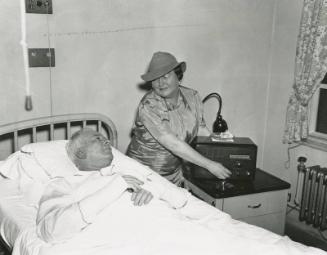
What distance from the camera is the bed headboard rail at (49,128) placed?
2.61m

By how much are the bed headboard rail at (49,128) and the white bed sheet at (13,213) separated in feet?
1.27

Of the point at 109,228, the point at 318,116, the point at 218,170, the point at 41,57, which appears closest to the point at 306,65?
the point at 318,116

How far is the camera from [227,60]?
3404 mm

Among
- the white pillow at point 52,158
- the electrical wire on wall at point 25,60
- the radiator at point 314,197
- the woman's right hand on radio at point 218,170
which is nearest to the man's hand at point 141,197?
the white pillow at point 52,158

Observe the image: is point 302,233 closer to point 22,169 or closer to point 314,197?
point 314,197

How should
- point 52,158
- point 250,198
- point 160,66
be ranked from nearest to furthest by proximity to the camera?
point 52,158, point 160,66, point 250,198

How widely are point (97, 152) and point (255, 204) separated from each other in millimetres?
1270

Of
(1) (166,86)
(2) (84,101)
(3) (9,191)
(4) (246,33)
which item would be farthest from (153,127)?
(4) (246,33)

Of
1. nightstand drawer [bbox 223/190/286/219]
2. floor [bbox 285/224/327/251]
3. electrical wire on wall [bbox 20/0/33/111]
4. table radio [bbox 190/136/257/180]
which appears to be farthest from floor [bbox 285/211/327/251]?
electrical wire on wall [bbox 20/0/33/111]

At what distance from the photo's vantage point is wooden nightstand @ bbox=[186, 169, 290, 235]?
2.76 m

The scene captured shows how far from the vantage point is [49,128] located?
2.81m

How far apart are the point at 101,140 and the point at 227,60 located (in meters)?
1.61

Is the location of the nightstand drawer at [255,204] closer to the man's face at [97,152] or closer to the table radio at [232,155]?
the table radio at [232,155]

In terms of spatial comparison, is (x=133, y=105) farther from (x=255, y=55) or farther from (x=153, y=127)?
(x=255, y=55)
